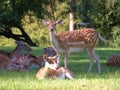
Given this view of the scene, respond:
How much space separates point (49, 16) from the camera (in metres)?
34.5

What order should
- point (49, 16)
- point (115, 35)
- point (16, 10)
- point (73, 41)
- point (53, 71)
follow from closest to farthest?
point (53, 71), point (73, 41), point (16, 10), point (49, 16), point (115, 35)

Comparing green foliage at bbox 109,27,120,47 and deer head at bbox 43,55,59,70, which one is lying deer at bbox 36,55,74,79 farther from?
green foliage at bbox 109,27,120,47

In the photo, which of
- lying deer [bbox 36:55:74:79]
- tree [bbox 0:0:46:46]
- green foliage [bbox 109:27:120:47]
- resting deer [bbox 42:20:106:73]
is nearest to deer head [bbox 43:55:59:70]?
lying deer [bbox 36:55:74:79]

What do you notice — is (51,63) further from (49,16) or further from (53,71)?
(49,16)

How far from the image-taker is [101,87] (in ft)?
26.6

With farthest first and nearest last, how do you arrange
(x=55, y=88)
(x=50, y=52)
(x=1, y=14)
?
(x=1, y=14), (x=50, y=52), (x=55, y=88)

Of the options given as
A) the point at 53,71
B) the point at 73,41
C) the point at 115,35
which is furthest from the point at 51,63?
the point at 115,35

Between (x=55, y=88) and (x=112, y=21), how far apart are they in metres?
32.7

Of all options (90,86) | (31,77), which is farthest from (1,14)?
(90,86)

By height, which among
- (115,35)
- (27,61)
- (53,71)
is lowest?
(115,35)

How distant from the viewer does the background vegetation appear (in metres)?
31.7

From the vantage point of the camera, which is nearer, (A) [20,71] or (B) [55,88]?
(B) [55,88]

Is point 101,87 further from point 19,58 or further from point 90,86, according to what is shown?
point 19,58

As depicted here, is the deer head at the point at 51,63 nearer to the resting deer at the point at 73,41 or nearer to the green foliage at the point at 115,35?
the resting deer at the point at 73,41
